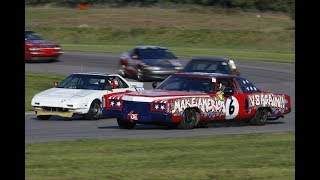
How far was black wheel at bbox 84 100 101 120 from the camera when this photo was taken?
74.2ft

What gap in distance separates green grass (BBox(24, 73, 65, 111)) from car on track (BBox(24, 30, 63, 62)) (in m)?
5.22

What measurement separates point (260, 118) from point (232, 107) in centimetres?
123

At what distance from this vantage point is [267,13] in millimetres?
77688

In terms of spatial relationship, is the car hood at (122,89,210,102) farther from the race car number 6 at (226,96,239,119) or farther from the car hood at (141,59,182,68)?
the car hood at (141,59,182,68)

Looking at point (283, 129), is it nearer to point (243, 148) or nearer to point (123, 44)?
point (243, 148)

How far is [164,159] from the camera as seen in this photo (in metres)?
13.7

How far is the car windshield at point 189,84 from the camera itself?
2088 centimetres

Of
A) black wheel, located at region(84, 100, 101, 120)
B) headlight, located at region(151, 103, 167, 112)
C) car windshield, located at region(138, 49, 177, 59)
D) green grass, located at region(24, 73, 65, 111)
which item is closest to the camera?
headlight, located at region(151, 103, 167, 112)

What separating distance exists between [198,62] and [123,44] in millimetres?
26957

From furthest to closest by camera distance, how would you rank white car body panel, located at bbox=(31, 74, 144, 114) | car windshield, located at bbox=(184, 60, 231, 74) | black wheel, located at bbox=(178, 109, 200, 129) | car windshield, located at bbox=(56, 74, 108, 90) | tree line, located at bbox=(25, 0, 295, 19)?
tree line, located at bbox=(25, 0, 295, 19)
car windshield, located at bbox=(184, 60, 231, 74)
car windshield, located at bbox=(56, 74, 108, 90)
white car body panel, located at bbox=(31, 74, 144, 114)
black wheel, located at bbox=(178, 109, 200, 129)

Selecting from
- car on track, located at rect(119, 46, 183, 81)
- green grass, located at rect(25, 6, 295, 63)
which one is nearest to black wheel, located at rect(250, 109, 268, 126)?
car on track, located at rect(119, 46, 183, 81)

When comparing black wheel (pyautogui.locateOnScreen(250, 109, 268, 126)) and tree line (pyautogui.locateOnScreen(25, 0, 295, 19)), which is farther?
tree line (pyautogui.locateOnScreen(25, 0, 295, 19))

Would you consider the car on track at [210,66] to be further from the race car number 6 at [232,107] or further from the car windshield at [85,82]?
the race car number 6 at [232,107]
